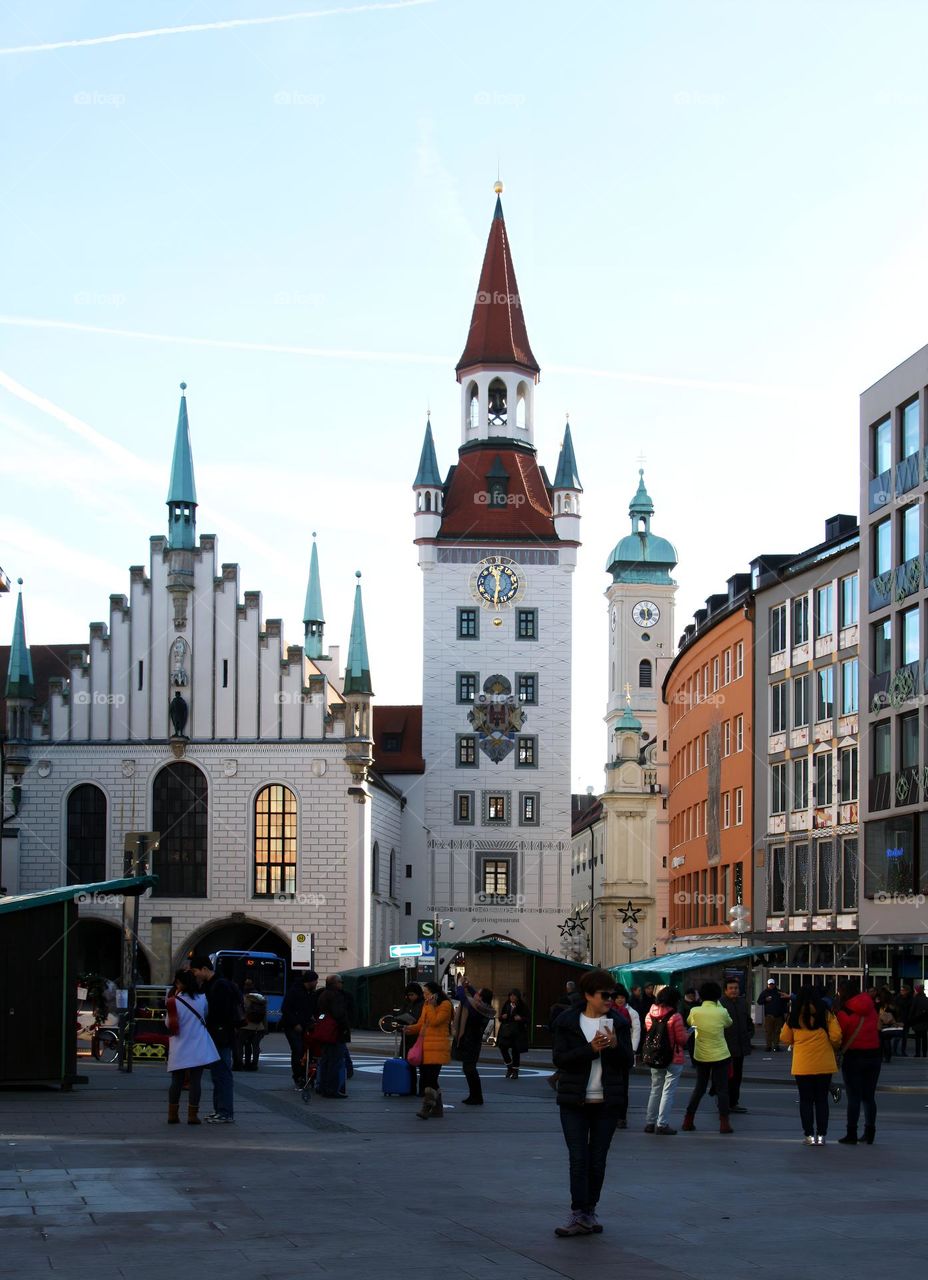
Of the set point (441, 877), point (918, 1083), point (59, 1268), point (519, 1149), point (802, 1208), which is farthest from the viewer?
point (441, 877)

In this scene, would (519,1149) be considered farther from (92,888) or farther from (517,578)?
(517,578)

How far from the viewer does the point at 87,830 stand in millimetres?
68625

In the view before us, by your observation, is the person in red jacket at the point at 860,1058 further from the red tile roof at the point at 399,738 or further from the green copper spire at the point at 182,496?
the red tile roof at the point at 399,738

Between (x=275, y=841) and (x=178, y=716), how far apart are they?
5.69 meters

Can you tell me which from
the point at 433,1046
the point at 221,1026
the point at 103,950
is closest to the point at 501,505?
the point at 103,950

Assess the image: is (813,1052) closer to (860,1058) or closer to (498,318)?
(860,1058)

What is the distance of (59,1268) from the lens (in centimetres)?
898

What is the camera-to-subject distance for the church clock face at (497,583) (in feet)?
271

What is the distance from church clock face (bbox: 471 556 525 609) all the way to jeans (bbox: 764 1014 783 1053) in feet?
138

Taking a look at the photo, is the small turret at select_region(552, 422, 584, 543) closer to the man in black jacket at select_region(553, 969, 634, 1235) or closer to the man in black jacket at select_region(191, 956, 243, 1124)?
the man in black jacket at select_region(191, 956, 243, 1124)

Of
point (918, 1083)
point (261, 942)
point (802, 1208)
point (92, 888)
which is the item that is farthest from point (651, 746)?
point (802, 1208)

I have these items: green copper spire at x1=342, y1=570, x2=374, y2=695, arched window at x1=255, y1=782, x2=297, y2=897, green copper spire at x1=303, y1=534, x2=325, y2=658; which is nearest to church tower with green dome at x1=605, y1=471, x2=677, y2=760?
green copper spire at x1=303, y1=534, x2=325, y2=658

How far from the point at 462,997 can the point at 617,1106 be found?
447 inches

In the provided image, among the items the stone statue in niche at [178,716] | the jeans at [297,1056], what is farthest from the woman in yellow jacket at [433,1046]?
the stone statue in niche at [178,716]
